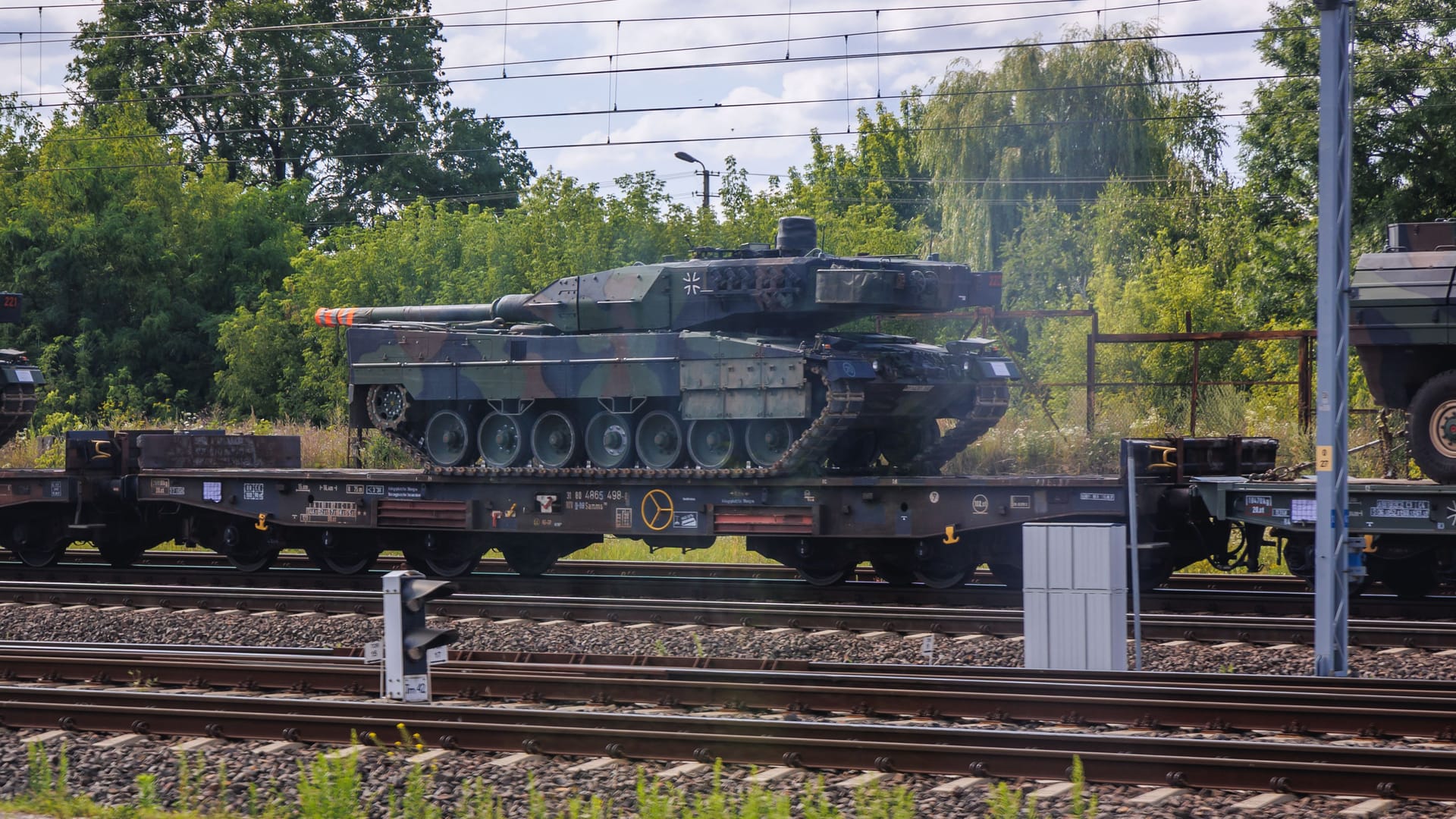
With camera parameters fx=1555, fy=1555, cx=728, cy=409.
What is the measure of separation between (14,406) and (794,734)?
17.6m

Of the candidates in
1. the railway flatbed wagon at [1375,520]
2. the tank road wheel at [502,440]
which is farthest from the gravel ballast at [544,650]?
the tank road wheel at [502,440]

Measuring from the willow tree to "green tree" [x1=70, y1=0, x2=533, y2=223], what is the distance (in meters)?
18.2

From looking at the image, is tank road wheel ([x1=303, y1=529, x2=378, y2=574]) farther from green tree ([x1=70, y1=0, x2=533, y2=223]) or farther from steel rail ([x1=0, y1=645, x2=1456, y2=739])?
green tree ([x1=70, y1=0, x2=533, y2=223])

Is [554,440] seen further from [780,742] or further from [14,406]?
[14,406]

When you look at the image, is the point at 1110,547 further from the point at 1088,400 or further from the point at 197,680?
the point at 1088,400

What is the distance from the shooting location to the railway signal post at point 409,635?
834cm

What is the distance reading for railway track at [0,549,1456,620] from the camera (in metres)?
13.5

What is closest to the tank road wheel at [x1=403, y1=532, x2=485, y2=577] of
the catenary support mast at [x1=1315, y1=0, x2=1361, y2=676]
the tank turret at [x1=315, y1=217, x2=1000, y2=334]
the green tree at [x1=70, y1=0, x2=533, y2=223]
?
the tank turret at [x1=315, y1=217, x2=1000, y2=334]

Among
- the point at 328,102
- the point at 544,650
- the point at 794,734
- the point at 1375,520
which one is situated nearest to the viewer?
the point at 794,734

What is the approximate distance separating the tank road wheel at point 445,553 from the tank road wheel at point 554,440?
133 centimetres

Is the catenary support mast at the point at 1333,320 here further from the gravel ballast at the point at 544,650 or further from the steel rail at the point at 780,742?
the steel rail at the point at 780,742

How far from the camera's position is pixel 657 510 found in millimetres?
15734

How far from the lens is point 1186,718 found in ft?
28.6

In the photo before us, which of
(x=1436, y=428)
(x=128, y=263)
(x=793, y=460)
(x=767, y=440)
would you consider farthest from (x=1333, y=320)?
(x=128, y=263)
